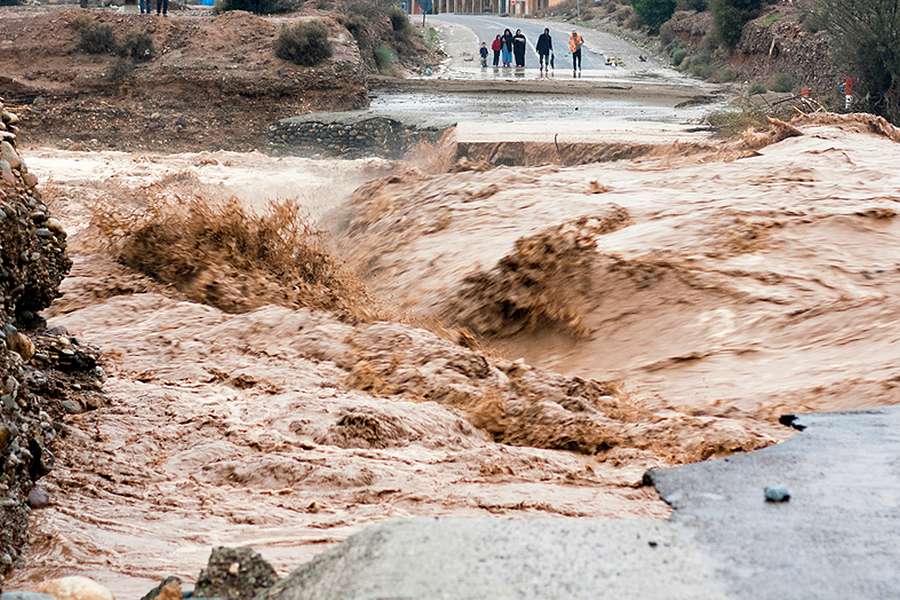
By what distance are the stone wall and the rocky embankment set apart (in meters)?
17.9

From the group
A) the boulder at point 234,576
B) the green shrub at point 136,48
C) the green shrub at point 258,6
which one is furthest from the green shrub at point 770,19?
the boulder at point 234,576

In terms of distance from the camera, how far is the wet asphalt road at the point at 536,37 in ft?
143

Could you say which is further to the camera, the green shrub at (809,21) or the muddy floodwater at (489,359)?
the green shrub at (809,21)

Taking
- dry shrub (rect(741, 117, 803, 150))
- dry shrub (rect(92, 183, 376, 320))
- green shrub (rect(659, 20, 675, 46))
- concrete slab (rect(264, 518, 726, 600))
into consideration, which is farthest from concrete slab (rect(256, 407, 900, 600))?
green shrub (rect(659, 20, 675, 46))

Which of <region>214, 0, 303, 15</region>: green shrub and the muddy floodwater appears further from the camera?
<region>214, 0, 303, 15</region>: green shrub

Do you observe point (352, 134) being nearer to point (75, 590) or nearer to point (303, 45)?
point (303, 45)

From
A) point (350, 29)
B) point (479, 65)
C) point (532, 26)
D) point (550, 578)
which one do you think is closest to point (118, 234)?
point (550, 578)

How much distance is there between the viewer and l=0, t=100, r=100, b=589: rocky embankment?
4262 millimetres

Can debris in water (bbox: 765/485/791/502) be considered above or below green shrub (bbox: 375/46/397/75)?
above

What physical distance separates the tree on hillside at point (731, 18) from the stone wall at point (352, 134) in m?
17.2

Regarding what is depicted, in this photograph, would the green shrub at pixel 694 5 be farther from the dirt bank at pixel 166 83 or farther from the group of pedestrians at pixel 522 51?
the dirt bank at pixel 166 83

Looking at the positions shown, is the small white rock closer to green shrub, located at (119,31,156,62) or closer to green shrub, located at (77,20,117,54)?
green shrub, located at (119,31,156,62)

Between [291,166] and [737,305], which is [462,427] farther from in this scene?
[291,166]

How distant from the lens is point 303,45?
110 feet
